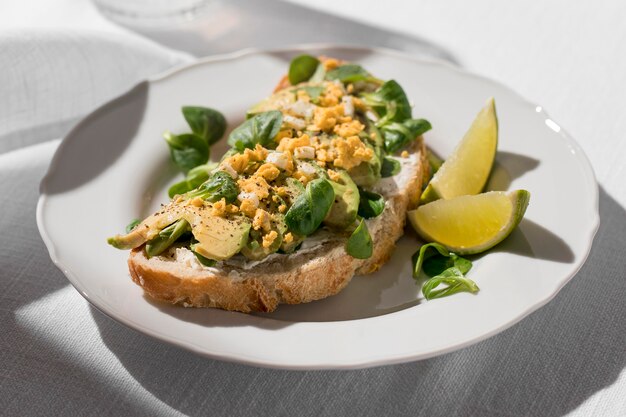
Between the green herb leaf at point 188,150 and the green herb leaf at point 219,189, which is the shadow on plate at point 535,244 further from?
the green herb leaf at point 188,150

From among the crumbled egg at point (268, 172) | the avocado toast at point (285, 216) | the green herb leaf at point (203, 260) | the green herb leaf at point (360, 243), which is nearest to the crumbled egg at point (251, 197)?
the avocado toast at point (285, 216)

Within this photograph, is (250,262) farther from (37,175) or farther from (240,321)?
(37,175)

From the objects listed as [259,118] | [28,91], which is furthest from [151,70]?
[259,118]

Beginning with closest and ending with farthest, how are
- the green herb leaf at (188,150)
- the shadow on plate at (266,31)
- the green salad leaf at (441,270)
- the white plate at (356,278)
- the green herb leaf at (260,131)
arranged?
the white plate at (356,278), the green salad leaf at (441,270), the green herb leaf at (260,131), the green herb leaf at (188,150), the shadow on plate at (266,31)

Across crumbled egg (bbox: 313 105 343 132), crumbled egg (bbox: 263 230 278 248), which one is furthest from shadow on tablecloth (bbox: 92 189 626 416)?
crumbled egg (bbox: 313 105 343 132)

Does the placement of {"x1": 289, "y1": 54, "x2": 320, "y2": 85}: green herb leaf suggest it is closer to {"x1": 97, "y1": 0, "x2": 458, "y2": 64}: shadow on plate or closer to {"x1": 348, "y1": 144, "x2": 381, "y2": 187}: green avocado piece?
{"x1": 348, "y1": 144, "x2": 381, "y2": 187}: green avocado piece

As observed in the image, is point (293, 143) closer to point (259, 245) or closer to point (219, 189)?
point (219, 189)

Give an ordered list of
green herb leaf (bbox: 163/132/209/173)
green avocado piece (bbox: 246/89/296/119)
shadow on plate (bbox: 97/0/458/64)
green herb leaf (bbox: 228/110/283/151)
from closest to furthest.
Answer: green herb leaf (bbox: 228/110/283/151), green avocado piece (bbox: 246/89/296/119), green herb leaf (bbox: 163/132/209/173), shadow on plate (bbox: 97/0/458/64)
